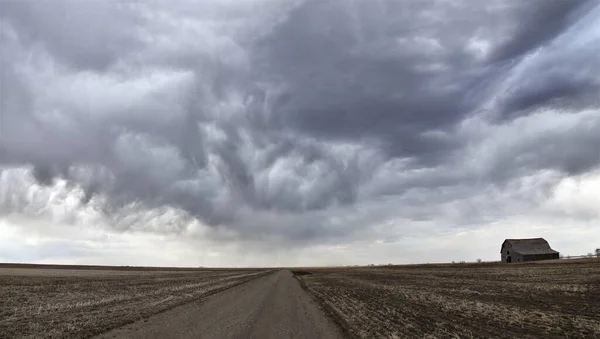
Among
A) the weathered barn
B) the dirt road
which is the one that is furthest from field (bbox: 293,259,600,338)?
the weathered barn

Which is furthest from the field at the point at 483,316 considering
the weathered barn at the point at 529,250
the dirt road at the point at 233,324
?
the weathered barn at the point at 529,250

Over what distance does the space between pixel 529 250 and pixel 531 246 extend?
2.32 meters

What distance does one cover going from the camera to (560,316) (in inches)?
784

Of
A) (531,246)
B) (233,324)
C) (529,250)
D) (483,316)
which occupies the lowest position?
(233,324)

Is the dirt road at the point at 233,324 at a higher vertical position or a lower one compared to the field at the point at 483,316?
lower

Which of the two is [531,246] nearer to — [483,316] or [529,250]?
[529,250]

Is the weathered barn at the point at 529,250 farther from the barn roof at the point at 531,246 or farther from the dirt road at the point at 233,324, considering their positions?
the dirt road at the point at 233,324

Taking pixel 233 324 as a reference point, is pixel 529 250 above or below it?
above

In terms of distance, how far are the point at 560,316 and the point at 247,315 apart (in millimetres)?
16437

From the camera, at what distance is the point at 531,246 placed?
116 m

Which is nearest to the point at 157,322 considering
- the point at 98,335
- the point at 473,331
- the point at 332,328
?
the point at 98,335

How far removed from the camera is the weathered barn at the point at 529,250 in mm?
112125

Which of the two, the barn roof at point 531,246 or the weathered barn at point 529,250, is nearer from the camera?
the weathered barn at point 529,250

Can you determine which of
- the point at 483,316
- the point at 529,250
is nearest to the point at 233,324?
the point at 483,316
